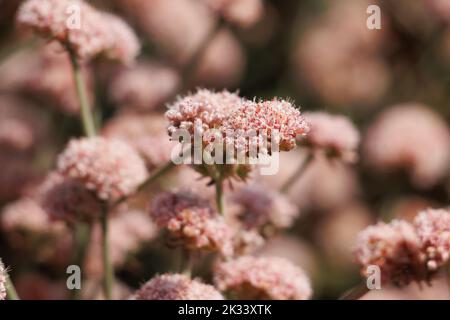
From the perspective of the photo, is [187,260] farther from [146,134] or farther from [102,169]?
[146,134]

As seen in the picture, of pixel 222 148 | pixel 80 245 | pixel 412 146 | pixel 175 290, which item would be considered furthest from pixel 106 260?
pixel 412 146

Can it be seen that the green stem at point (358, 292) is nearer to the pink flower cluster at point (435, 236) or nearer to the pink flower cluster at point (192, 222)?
the pink flower cluster at point (435, 236)

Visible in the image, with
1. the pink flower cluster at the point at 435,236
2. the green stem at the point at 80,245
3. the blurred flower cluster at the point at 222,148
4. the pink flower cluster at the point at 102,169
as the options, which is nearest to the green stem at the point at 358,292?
the blurred flower cluster at the point at 222,148

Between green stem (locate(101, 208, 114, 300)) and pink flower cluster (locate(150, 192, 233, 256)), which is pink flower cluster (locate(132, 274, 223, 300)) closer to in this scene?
pink flower cluster (locate(150, 192, 233, 256))

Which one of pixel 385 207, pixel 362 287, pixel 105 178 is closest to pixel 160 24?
pixel 385 207

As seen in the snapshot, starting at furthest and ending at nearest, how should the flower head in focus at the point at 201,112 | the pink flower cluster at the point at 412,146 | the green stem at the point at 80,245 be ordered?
the pink flower cluster at the point at 412,146, the green stem at the point at 80,245, the flower head in focus at the point at 201,112
